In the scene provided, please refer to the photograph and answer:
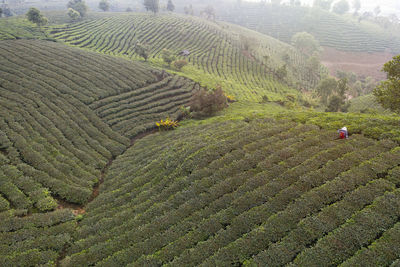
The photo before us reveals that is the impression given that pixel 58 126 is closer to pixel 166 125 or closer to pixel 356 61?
pixel 166 125

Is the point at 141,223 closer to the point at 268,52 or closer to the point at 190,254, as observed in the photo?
the point at 190,254

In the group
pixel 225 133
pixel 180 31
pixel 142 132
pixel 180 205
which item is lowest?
pixel 142 132

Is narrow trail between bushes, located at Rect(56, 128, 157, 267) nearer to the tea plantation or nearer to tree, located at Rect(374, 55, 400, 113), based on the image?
the tea plantation

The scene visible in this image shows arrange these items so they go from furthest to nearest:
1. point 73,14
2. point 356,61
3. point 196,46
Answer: point 356,61, point 73,14, point 196,46

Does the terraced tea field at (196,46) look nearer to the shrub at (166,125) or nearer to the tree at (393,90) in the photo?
the shrub at (166,125)

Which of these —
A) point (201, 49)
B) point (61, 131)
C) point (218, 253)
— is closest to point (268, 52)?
point (201, 49)

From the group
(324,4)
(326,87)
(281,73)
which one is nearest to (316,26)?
(324,4)

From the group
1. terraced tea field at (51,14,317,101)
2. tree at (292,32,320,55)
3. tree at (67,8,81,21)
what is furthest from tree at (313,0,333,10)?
tree at (67,8,81,21)
